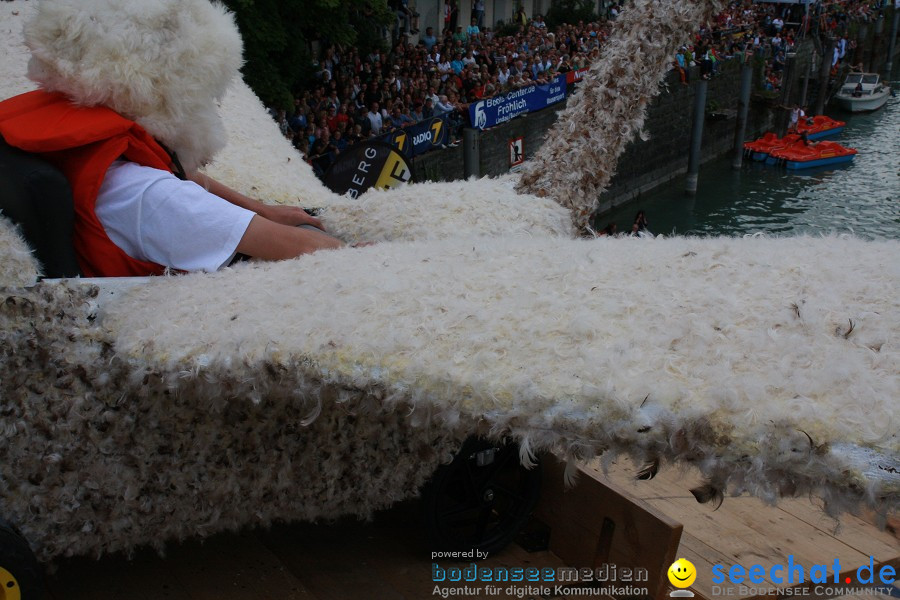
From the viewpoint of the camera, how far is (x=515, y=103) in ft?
55.3

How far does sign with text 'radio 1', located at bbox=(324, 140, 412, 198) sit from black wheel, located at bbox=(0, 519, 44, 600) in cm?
480

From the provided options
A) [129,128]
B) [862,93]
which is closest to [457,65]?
[129,128]

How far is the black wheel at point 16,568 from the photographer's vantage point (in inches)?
76.0

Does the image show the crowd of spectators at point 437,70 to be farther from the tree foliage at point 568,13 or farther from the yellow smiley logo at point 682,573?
the yellow smiley logo at point 682,573

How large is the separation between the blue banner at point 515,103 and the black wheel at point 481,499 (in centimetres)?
1271

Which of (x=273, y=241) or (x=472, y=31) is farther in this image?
(x=472, y=31)

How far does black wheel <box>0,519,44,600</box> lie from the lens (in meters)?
1.93

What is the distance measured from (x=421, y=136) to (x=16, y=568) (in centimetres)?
1227

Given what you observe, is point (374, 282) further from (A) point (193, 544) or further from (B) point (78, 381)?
(A) point (193, 544)

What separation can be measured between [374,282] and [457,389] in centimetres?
43

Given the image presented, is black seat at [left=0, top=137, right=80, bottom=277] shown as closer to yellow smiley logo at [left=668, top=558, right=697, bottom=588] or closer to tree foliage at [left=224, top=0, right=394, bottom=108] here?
yellow smiley logo at [left=668, top=558, right=697, bottom=588]

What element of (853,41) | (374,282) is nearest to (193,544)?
(374,282)

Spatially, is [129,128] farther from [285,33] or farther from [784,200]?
[784,200]

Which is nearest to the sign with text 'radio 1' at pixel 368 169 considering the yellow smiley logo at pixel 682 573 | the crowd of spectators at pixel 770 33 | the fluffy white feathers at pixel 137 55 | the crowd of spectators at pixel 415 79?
the crowd of spectators at pixel 415 79
